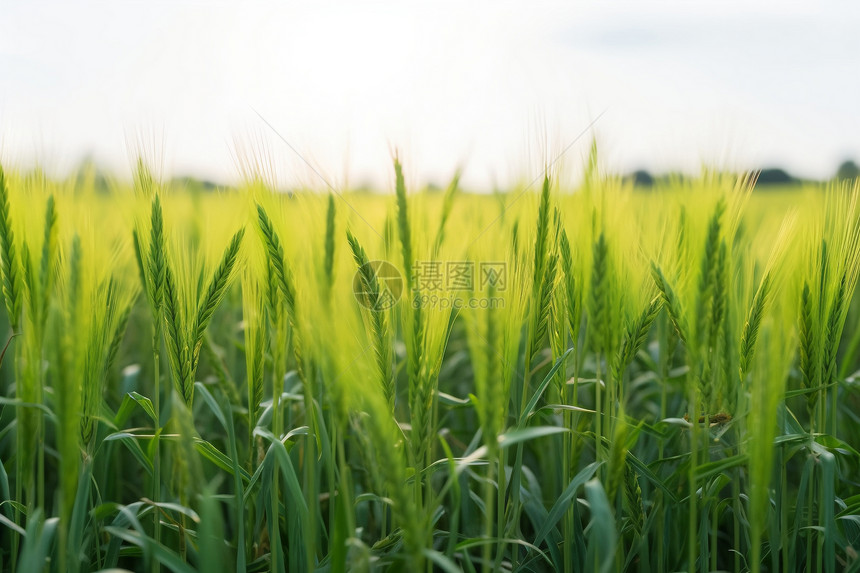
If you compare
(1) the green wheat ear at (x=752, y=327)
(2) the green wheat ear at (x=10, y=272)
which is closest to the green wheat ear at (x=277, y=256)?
(2) the green wheat ear at (x=10, y=272)

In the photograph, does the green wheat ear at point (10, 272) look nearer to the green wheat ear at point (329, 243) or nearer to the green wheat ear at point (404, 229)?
the green wheat ear at point (329, 243)

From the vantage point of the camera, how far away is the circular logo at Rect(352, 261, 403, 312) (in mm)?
1236

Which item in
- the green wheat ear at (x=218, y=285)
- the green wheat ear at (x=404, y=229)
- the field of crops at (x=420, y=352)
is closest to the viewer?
the field of crops at (x=420, y=352)

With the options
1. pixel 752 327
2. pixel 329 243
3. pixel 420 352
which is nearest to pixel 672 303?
pixel 752 327

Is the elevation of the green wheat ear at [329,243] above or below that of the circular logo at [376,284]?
above

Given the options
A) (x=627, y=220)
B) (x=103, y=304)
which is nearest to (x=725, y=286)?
(x=627, y=220)

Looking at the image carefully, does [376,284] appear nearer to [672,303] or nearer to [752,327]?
[672,303]

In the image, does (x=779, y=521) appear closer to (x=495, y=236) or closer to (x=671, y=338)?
(x=671, y=338)

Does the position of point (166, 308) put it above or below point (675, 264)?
below

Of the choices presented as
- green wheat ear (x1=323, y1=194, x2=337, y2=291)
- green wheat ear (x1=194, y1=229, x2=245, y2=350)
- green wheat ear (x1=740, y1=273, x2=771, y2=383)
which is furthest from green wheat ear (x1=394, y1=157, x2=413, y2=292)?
green wheat ear (x1=740, y1=273, x2=771, y2=383)

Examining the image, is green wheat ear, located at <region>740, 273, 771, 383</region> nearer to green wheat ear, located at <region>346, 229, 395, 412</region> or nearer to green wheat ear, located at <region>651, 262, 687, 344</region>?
green wheat ear, located at <region>651, 262, 687, 344</region>

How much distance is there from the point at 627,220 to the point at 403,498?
3.46 feet

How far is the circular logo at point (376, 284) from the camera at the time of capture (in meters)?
1.24

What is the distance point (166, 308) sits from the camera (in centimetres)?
130
